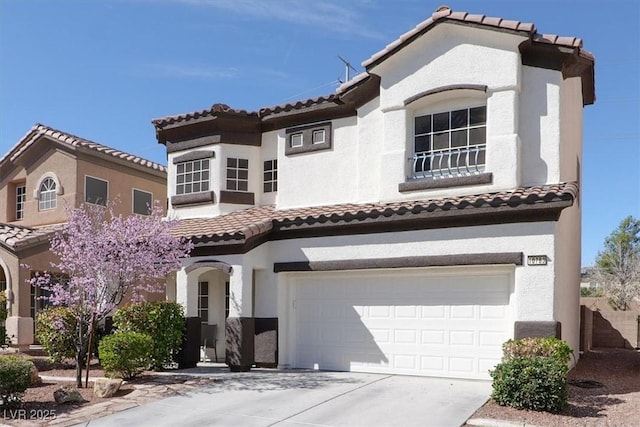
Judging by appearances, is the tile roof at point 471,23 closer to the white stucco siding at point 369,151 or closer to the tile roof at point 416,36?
the tile roof at point 416,36

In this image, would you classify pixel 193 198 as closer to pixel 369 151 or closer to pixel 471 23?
pixel 369 151

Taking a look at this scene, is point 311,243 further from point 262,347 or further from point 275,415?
point 275,415

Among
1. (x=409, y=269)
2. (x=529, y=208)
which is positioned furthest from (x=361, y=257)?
(x=529, y=208)

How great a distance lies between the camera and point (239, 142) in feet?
58.1

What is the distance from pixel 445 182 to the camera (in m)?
13.9

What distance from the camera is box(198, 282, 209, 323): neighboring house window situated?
16344mm

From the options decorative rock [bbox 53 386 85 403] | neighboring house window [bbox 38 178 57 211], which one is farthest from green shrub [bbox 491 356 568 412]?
neighboring house window [bbox 38 178 57 211]

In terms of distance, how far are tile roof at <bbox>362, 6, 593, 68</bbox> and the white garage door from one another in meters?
5.23

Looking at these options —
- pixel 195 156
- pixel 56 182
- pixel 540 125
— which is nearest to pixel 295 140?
pixel 195 156

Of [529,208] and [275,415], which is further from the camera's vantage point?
[529,208]

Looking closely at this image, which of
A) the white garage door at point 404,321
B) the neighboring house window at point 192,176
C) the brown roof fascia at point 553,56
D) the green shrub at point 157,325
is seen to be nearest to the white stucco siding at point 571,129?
the brown roof fascia at point 553,56

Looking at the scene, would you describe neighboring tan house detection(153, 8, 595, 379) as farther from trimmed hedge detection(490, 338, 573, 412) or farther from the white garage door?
trimmed hedge detection(490, 338, 573, 412)

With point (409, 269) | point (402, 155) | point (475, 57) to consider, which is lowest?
point (409, 269)

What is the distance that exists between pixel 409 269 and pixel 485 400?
12.1 feet
